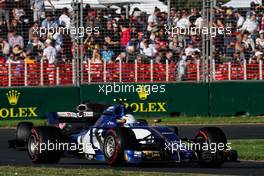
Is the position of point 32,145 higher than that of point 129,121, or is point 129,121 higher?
point 129,121

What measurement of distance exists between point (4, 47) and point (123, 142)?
12.3 meters

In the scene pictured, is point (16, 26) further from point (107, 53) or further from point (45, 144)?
point (45, 144)

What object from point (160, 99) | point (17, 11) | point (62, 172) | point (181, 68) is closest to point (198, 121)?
point (160, 99)

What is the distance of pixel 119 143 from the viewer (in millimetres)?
→ 14188

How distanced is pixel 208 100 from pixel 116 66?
293 cm

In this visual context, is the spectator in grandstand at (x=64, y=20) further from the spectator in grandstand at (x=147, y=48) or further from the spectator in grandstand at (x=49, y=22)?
the spectator in grandstand at (x=147, y=48)

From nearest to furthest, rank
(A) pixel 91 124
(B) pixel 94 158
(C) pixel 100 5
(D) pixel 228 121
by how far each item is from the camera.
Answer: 1. (B) pixel 94 158
2. (A) pixel 91 124
3. (D) pixel 228 121
4. (C) pixel 100 5

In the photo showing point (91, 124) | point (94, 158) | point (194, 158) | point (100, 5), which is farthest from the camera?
point (100, 5)

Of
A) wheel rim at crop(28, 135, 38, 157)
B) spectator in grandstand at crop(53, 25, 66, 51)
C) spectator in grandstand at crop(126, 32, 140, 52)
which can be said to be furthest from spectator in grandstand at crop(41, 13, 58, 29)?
wheel rim at crop(28, 135, 38, 157)

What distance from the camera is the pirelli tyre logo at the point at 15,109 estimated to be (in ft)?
84.7

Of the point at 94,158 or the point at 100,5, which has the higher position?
the point at 100,5

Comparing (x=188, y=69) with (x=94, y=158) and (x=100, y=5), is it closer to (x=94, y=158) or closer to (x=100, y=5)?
(x=100, y=5)

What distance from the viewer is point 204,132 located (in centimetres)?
1491

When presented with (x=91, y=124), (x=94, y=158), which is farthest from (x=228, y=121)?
(x=94, y=158)
